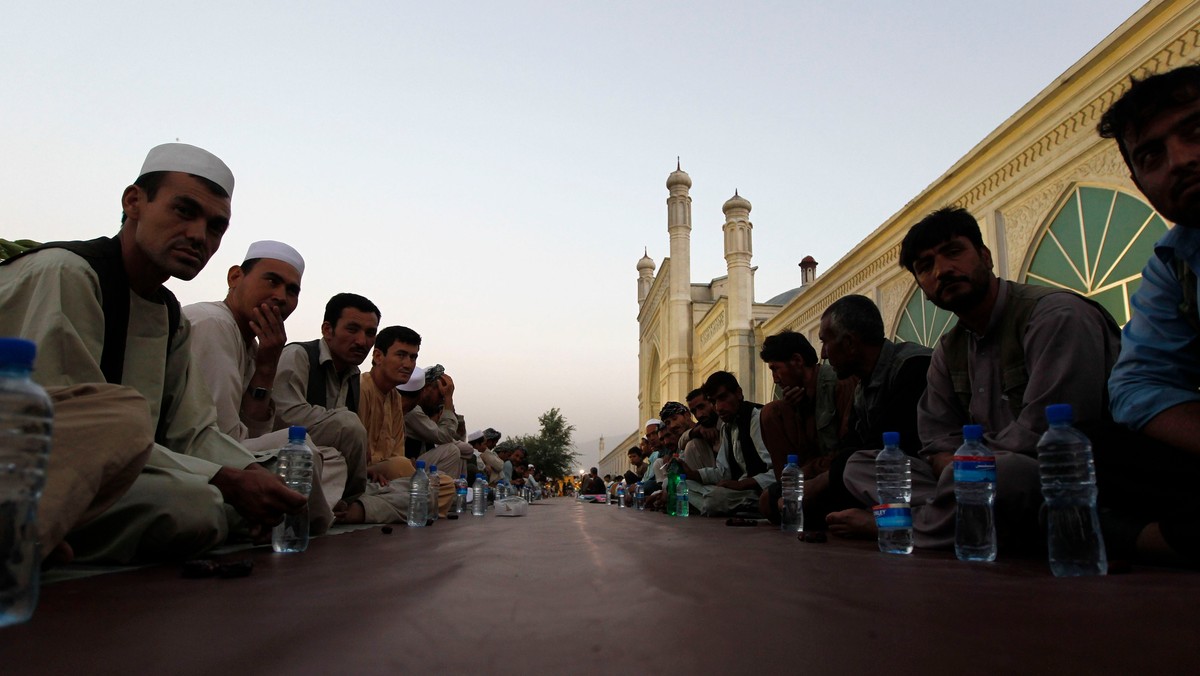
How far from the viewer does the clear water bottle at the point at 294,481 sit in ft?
6.62

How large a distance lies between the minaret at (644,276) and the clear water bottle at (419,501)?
87.9 feet

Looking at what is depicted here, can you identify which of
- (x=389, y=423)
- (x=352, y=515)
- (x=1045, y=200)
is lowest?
(x=352, y=515)

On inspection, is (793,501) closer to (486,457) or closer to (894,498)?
(894,498)

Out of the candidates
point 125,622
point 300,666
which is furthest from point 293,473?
point 300,666

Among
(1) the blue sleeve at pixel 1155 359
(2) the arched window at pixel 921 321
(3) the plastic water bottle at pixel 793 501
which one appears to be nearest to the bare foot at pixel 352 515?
(3) the plastic water bottle at pixel 793 501

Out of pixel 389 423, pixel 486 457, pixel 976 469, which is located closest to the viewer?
pixel 976 469

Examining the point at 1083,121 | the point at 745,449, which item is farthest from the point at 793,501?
the point at 1083,121

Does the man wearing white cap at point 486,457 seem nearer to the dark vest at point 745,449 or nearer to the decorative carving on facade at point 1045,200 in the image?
the dark vest at point 745,449

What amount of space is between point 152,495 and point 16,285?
0.52m

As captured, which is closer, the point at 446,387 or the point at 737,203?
the point at 446,387

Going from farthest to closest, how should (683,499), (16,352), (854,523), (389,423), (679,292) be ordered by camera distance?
(679,292)
(683,499)
(389,423)
(854,523)
(16,352)

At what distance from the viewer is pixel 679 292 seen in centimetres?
2159

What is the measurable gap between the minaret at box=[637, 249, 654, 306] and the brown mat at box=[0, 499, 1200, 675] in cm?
2887

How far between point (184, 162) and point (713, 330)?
657 inches
